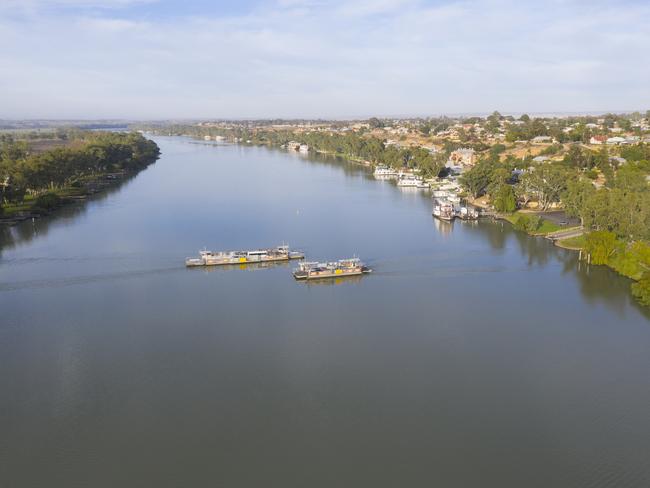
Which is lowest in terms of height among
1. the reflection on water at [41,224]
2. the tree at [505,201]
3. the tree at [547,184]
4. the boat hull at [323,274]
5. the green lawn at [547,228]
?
the reflection on water at [41,224]

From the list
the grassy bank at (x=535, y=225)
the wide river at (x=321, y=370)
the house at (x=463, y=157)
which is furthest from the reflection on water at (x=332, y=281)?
the house at (x=463, y=157)

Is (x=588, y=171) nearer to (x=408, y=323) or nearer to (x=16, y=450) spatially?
(x=408, y=323)

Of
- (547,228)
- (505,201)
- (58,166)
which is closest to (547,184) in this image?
(505,201)

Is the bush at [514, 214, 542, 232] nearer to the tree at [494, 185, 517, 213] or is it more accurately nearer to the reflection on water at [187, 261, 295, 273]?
the tree at [494, 185, 517, 213]

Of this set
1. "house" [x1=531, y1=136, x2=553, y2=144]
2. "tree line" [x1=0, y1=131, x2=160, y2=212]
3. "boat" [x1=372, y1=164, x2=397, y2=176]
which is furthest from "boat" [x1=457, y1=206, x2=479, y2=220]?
"house" [x1=531, y1=136, x2=553, y2=144]

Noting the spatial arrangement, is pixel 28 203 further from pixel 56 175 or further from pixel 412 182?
pixel 412 182

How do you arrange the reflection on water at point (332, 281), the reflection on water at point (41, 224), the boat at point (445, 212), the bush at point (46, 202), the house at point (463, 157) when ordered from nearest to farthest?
1. the reflection on water at point (332, 281)
2. the reflection on water at point (41, 224)
3. the boat at point (445, 212)
4. the bush at point (46, 202)
5. the house at point (463, 157)

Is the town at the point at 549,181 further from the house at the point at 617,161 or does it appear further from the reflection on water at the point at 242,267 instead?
the reflection on water at the point at 242,267

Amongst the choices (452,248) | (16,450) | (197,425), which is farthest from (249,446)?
(452,248)
